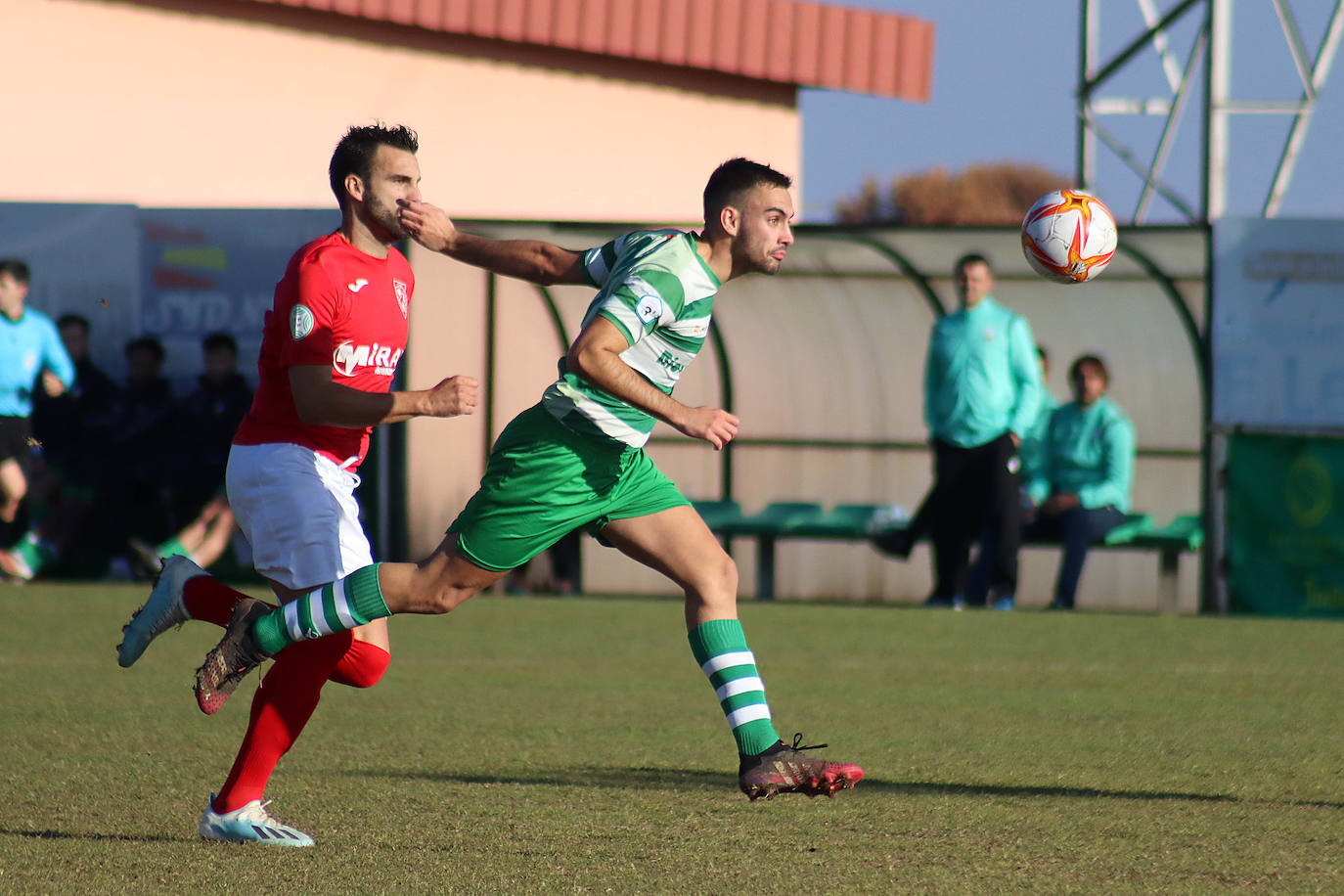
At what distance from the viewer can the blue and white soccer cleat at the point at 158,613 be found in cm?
555

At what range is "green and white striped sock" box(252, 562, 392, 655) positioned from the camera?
5.13m

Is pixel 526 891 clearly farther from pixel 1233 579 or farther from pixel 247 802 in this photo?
pixel 1233 579

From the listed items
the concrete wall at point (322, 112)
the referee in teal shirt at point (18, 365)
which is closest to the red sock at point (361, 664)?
the referee in teal shirt at point (18, 365)

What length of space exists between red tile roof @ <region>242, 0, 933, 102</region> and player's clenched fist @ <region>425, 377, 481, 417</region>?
50.4 feet

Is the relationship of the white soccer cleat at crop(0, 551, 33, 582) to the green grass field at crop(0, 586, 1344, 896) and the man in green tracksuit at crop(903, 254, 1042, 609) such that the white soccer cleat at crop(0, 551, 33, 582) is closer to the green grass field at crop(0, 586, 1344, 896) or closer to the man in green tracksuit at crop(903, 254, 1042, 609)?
the green grass field at crop(0, 586, 1344, 896)

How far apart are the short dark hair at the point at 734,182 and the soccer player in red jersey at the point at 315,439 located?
0.87 meters

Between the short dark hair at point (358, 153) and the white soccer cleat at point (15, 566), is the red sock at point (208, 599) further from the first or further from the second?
the white soccer cleat at point (15, 566)

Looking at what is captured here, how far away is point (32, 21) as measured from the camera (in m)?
18.5

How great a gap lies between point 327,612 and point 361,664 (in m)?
A: 0.46

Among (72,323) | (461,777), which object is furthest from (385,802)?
(72,323)

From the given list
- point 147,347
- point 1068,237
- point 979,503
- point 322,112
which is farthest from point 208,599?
point 322,112

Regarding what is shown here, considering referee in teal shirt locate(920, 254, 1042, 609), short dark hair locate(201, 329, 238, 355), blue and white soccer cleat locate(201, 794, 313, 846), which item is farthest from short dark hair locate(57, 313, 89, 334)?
blue and white soccer cleat locate(201, 794, 313, 846)

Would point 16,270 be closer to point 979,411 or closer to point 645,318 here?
point 979,411

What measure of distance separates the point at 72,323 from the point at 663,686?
7.27 metres
